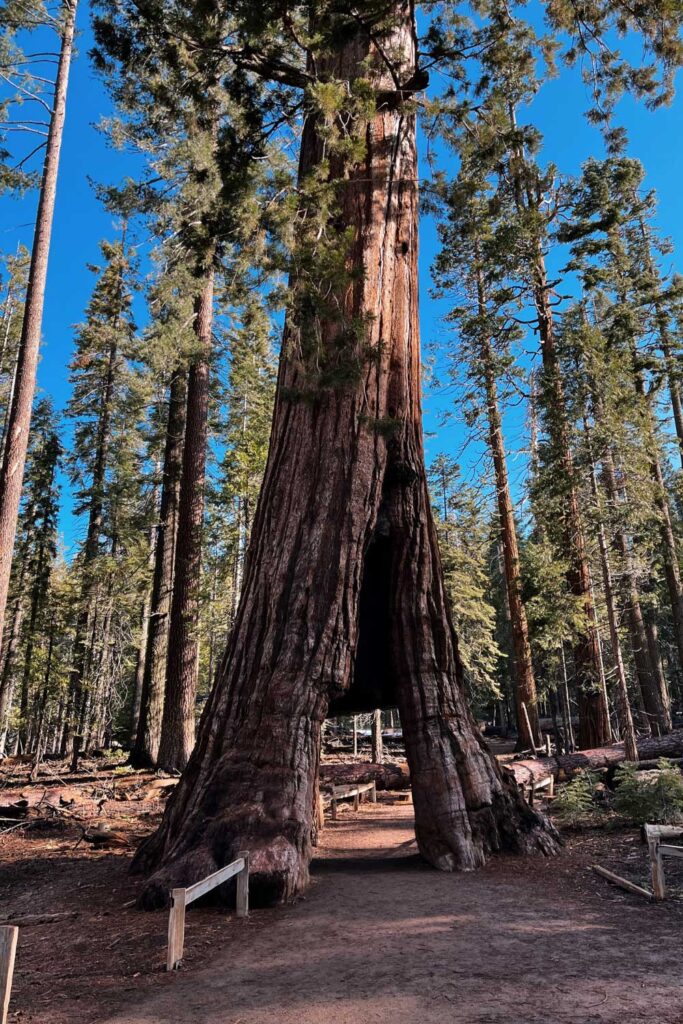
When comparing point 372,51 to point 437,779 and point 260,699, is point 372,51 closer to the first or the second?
point 260,699

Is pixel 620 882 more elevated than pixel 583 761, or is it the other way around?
pixel 583 761

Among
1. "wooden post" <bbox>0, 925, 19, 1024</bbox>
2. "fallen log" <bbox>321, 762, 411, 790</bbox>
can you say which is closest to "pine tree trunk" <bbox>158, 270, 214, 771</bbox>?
"fallen log" <bbox>321, 762, 411, 790</bbox>

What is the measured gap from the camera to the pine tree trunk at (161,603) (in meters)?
15.2

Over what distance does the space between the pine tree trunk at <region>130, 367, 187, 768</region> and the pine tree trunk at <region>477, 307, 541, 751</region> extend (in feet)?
27.8

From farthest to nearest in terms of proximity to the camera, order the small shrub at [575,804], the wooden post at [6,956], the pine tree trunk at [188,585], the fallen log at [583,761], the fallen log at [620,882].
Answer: the pine tree trunk at [188,585], the fallen log at [583,761], the small shrub at [575,804], the fallen log at [620,882], the wooden post at [6,956]

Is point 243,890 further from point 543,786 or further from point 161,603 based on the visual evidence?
point 161,603

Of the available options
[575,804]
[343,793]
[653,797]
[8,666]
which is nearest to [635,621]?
[575,804]

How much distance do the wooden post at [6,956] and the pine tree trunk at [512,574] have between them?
13.7 metres

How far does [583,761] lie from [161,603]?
1085cm

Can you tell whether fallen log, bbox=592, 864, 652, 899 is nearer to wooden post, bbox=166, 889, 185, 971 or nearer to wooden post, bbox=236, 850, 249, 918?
wooden post, bbox=236, 850, 249, 918

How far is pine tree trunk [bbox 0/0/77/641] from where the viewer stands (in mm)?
10477

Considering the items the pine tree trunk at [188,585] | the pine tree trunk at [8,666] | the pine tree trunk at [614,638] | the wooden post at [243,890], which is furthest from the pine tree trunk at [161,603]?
the wooden post at [243,890]

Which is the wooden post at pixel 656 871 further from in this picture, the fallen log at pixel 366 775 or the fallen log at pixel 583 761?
the fallen log at pixel 366 775

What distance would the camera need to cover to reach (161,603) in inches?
661
